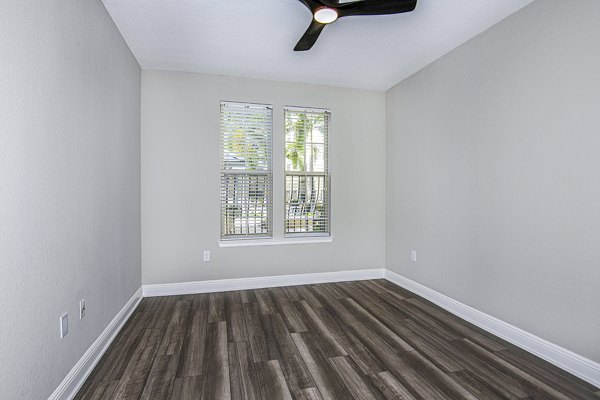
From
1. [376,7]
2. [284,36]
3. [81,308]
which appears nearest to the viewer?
[81,308]

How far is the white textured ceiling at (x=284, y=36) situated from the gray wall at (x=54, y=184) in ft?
1.36

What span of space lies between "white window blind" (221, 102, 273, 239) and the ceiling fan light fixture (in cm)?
169

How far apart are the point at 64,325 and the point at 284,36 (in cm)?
268

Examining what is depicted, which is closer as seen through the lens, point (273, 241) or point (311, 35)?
point (311, 35)

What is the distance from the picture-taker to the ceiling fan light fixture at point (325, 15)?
79.2 inches

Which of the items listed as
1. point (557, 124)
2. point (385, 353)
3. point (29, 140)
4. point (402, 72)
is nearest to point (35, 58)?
point (29, 140)

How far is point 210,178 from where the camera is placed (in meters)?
3.52

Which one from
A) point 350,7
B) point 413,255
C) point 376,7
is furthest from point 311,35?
point 413,255

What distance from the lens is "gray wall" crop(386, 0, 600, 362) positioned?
190 cm

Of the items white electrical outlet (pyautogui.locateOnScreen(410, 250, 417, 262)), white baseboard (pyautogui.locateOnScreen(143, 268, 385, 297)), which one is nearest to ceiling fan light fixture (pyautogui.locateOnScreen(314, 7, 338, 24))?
white electrical outlet (pyautogui.locateOnScreen(410, 250, 417, 262))

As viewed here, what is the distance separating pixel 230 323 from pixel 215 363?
634mm

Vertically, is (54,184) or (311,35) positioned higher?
(311,35)

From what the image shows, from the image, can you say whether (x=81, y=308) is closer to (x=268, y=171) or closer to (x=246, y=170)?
(x=246, y=170)

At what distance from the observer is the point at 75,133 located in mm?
1789
